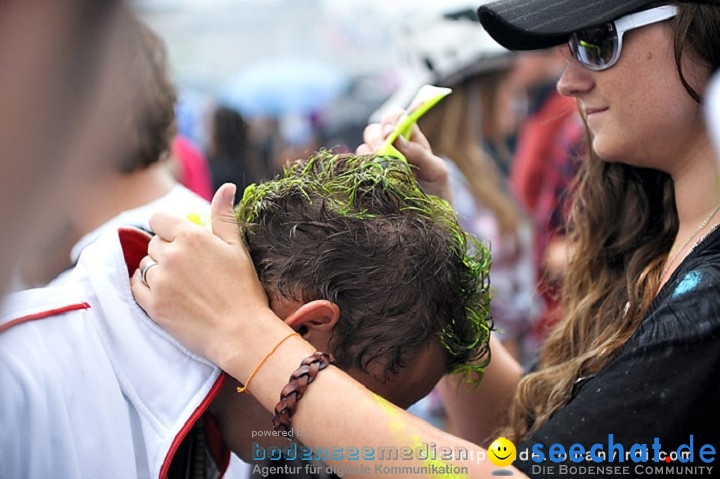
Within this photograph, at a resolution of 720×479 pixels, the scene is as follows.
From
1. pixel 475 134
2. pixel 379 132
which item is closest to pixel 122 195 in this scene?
pixel 379 132

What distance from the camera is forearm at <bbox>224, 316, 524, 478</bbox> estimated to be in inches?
48.4

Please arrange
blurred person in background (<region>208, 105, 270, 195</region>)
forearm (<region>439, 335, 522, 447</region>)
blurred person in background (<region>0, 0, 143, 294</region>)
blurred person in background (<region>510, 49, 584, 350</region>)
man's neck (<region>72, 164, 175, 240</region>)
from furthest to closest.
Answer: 1. blurred person in background (<region>208, 105, 270, 195</region>)
2. blurred person in background (<region>510, 49, 584, 350</region>)
3. man's neck (<region>72, 164, 175, 240</region>)
4. forearm (<region>439, 335, 522, 447</region>)
5. blurred person in background (<region>0, 0, 143, 294</region>)

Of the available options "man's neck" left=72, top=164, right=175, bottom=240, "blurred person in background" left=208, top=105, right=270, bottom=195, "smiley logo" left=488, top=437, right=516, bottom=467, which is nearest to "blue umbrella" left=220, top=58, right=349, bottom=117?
"blurred person in background" left=208, top=105, right=270, bottom=195

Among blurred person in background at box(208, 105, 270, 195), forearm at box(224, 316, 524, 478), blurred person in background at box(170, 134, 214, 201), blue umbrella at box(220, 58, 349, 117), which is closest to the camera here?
forearm at box(224, 316, 524, 478)

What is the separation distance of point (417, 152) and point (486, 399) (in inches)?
24.8

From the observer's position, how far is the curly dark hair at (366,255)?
1.42m

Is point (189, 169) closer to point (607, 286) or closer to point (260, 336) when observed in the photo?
point (607, 286)

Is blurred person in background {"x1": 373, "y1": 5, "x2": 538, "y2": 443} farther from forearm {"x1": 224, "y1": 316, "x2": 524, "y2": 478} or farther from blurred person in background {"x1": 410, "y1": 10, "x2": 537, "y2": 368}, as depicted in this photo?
forearm {"x1": 224, "y1": 316, "x2": 524, "y2": 478}

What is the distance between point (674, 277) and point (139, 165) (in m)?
1.38

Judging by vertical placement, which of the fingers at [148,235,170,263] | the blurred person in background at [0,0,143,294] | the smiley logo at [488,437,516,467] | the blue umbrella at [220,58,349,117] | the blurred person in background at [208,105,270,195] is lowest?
the blue umbrella at [220,58,349,117]

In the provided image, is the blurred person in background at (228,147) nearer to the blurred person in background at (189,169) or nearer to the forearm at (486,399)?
the blurred person in background at (189,169)

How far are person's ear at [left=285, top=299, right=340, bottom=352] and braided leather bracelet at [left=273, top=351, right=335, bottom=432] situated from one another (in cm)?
13

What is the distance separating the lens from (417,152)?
1722 mm

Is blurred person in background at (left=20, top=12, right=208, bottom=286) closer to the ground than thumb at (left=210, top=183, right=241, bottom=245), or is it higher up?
closer to the ground
